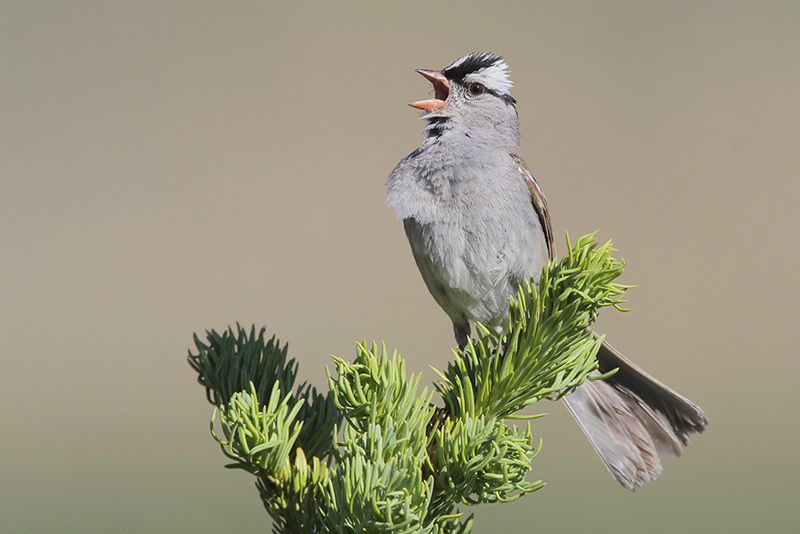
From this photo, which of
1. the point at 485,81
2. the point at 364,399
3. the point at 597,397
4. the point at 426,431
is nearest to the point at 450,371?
the point at 426,431

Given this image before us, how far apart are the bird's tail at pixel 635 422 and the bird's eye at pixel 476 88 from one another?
1.20 metres

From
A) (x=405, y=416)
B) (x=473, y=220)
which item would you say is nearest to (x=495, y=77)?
(x=473, y=220)

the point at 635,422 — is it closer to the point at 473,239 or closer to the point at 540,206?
the point at 473,239

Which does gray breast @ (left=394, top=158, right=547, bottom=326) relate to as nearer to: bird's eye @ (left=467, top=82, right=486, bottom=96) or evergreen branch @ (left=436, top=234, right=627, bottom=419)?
bird's eye @ (left=467, top=82, right=486, bottom=96)

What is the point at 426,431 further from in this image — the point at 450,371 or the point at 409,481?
the point at 409,481

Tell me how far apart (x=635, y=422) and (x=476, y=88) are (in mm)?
1399

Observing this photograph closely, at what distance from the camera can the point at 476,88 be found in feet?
9.88

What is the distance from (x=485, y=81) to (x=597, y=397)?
1280 millimetres

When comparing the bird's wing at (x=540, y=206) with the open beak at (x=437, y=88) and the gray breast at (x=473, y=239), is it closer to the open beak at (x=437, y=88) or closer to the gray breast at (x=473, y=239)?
the gray breast at (x=473, y=239)

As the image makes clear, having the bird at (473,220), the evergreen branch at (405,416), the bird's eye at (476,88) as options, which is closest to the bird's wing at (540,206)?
the bird at (473,220)

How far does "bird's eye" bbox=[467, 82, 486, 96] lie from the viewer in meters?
3.00

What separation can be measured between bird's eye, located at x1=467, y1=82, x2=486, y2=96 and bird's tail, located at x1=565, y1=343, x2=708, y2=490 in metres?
1.20

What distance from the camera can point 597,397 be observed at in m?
2.13

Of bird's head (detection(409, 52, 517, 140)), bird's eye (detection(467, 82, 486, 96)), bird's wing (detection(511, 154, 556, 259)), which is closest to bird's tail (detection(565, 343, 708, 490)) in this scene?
bird's wing (detection(511, 154, 556, 259))
